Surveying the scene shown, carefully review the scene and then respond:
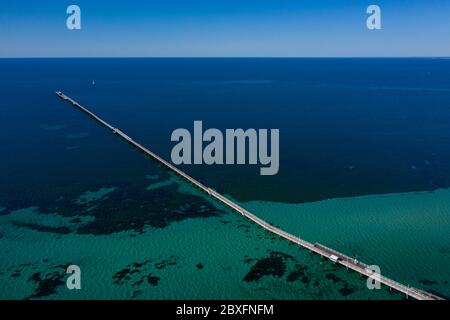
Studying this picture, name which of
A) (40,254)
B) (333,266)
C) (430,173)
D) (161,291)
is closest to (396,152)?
(430,173)

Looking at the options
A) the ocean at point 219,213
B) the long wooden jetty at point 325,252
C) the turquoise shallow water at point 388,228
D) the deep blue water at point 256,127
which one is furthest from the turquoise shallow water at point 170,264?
the deep blue water at point 256,127

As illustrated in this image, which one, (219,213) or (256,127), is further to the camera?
(256,127)

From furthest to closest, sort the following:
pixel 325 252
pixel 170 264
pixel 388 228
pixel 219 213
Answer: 1. pixel 219 213
2. pixel 388 228
3. pixel 325 252
4. pixel 170 264

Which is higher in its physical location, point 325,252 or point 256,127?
point 256,127

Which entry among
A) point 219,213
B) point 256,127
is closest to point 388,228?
point 219,213

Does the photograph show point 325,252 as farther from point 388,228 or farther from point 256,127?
point 256,127

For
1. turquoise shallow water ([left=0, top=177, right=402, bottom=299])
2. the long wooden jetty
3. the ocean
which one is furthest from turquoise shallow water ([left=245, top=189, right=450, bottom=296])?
turquoise shallow water ([left=0, top=177, right=402, bottom=299])

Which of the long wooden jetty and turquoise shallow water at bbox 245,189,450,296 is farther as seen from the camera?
turquoise shallow water at bbox 245,189,450,296

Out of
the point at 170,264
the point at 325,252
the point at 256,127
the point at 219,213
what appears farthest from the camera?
the point at 256,127

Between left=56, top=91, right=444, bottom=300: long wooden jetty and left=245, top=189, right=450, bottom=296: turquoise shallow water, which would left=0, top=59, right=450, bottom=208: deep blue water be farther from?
left=245, top=189, right=450, bottom=296: turquoise shallow water

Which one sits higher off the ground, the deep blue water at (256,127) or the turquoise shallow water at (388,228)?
the deep blue water at (256,127)

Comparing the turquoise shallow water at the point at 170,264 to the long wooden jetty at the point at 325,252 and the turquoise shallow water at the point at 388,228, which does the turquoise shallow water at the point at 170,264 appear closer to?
the long wooden jetty at the point at 325,252
